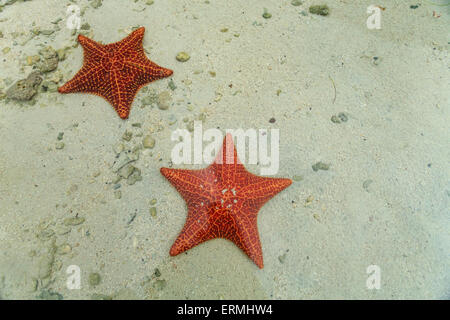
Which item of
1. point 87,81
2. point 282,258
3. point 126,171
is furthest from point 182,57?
point 282,258

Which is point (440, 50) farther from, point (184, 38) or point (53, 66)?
point (53, 66)

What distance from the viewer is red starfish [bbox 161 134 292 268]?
3.39 meters

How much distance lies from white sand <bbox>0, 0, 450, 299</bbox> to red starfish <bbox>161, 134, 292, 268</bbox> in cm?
26

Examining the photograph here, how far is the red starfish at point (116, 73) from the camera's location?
4.09 meters

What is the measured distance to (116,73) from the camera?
4.07 metres

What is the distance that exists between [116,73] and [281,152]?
8.65 ft

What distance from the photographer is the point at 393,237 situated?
3.73 metres

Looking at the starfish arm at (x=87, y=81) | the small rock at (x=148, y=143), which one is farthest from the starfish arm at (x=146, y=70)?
the small rock at (x=148, y=143)

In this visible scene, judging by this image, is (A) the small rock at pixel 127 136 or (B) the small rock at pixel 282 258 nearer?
(B) the small rock at pixel 282 258

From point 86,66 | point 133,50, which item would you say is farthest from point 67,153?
point 133,50

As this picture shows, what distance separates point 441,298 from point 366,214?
131cm

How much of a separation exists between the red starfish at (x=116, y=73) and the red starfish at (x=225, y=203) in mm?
1523

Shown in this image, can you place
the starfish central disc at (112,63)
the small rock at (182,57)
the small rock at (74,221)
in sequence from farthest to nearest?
the small rock at (182,57) < the starfish central disc at (112,63) < the small rock at (74,221)

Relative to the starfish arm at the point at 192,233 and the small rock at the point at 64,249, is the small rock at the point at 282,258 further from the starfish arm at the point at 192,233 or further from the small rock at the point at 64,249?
the small rock at the point at 64,249
